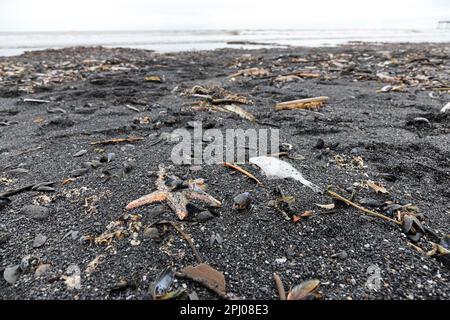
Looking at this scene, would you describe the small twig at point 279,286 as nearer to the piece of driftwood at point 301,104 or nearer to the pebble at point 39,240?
the pebble at point 39,240

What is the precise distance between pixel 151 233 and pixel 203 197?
1.68 ft

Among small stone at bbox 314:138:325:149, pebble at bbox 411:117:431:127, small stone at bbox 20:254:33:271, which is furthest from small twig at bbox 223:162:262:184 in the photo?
pebble at bbox 411:117:431:127

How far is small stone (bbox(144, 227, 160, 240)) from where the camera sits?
198 cm

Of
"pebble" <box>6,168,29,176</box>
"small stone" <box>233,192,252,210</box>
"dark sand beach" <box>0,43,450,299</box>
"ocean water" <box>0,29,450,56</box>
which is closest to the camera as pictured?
"dark sand beach" <box>0,43,450,299</box>

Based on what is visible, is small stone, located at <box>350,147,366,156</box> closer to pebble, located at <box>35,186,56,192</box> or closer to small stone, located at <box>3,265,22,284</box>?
pebble, located at <box>35,186,56,192</box>

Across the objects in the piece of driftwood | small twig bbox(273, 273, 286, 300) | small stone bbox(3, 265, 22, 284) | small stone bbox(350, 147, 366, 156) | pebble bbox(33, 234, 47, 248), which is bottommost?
small stone bbox(3, 265, 22, 284)

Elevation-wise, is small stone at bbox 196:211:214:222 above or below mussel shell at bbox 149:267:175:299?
above

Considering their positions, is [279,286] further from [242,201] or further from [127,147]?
[127,147]

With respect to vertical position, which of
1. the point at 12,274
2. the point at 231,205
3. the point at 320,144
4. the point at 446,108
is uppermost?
the point at 446,108

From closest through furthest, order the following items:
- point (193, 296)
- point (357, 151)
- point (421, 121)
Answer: point (193, 296) < point (357, 151) < point (421, 121)

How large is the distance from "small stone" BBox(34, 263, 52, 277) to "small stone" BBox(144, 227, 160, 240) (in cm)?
56

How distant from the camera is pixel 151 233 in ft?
6.57

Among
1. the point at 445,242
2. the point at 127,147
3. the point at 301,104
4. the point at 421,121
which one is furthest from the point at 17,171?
the point at 421,121

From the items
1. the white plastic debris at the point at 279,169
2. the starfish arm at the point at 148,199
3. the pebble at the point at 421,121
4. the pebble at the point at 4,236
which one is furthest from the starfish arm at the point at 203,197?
the pebble at the point at 421,121
